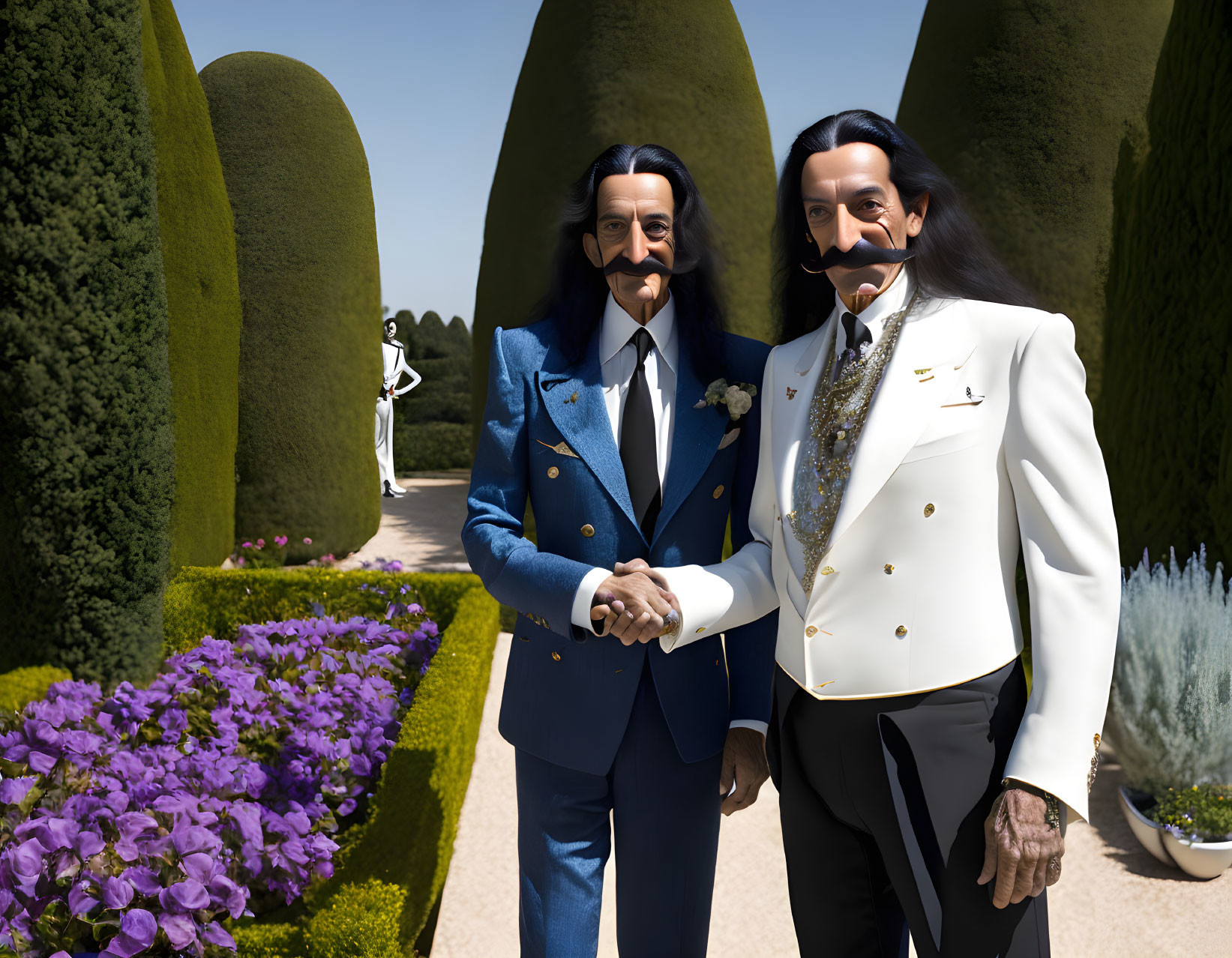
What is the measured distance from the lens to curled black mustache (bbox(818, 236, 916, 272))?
1650 mm

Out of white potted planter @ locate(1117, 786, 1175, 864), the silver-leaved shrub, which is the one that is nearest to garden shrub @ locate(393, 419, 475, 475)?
the silver-leaved shrub

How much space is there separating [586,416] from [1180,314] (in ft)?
14.4

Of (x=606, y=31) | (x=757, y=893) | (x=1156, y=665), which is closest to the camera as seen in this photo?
(x=757, y=893)

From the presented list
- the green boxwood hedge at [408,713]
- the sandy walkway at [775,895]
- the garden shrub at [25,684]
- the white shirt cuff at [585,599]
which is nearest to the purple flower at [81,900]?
the green boxwood hedge at [408,713]

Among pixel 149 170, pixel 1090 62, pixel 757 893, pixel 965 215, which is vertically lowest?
pixel 757 893

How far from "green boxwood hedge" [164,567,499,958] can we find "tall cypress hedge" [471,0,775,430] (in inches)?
131

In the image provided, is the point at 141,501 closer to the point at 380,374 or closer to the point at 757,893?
the point at 757,893

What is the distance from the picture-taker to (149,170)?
4301 millimetres

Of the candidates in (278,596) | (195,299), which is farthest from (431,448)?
(278,596)

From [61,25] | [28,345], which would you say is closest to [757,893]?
[28,345]

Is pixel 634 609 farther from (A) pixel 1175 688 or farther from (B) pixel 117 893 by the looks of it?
(A) pixel 1175 688

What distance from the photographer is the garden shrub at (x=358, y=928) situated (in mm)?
2295

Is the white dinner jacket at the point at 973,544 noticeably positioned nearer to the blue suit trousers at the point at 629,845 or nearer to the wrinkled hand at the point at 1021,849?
the wrinkled hand at the point at 1021,849

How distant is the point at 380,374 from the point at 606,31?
452cm
